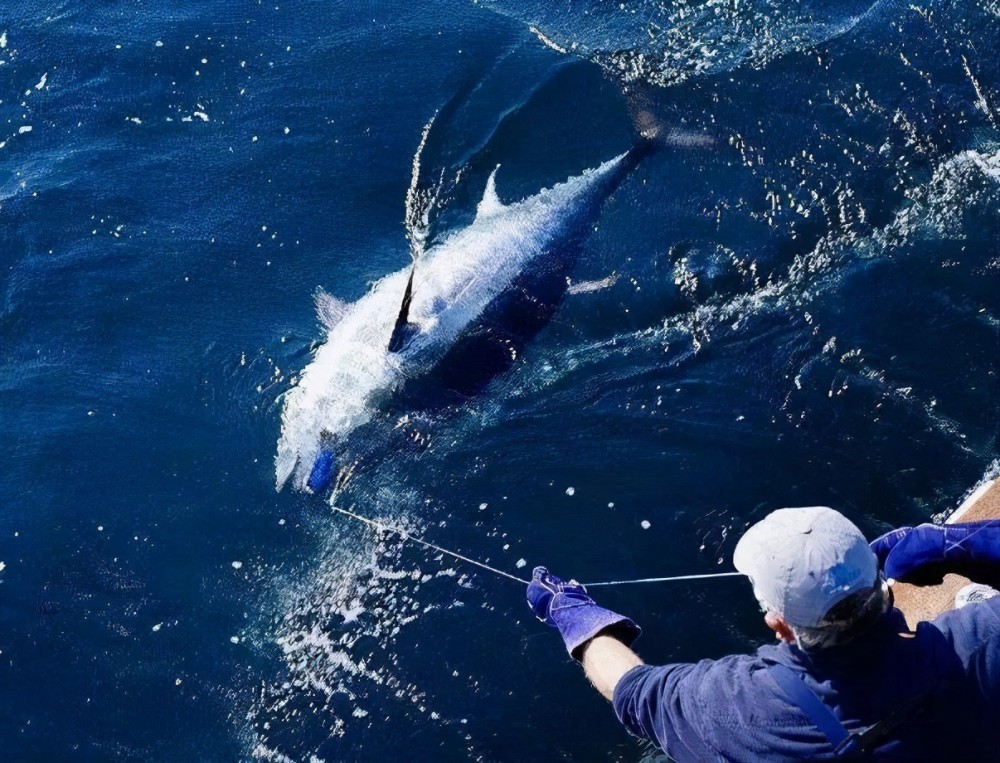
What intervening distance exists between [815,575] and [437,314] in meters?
3.44

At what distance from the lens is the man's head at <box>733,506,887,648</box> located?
93.1 inches

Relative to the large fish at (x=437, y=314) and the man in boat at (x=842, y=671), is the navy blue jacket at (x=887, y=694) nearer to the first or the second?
the man in boat at (x=842, y=671)

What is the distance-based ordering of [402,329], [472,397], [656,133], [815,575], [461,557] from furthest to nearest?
[656,133]
[472,397]
[402,329]
[461,557]
[815,575]

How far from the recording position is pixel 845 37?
677 cm

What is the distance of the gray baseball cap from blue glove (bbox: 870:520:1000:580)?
875 millimetres

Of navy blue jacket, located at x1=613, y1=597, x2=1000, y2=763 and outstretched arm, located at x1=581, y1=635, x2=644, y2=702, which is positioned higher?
navy blue jacket, located at x1=613, y1=597, x2=1000, y2=763

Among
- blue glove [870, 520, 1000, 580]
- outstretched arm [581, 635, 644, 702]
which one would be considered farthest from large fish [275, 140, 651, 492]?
blue glove [870, 520, 1000, 580]

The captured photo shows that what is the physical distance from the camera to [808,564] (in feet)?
7.79

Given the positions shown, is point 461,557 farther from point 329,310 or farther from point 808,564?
point 808,564

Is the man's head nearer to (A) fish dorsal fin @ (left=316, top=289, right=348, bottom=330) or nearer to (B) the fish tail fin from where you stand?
(A) fish dorsal fin @ (left=316, top=289, right=348, bottom=330)

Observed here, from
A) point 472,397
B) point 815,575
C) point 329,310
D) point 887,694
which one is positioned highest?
point 815,575

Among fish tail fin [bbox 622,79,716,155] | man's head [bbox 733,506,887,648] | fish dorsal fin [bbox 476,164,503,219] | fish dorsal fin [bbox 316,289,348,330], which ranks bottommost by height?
fish dorsal fin [bbox 316,289,348,330]

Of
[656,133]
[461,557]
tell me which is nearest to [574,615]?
[461,557]

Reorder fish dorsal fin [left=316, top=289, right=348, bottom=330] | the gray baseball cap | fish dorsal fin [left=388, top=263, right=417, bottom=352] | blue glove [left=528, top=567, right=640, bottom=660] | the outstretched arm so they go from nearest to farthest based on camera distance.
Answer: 1. the gray baseball cap
2. the outstretched arm
3. blue glove [left=528, top=567, right=640, bottom=660]
4. fish dorsal fin [left=388, top=263, right=417, bottom=352]
5. fish dorsal fin [left=316, top=289, right=348, bottom=330]
